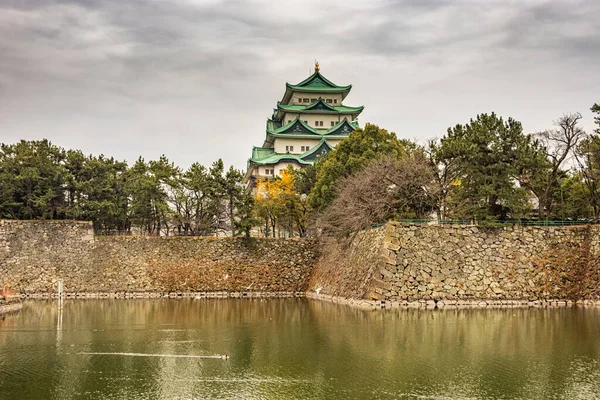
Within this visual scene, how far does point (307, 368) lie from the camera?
15438mm

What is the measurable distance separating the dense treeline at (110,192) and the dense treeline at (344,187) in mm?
65

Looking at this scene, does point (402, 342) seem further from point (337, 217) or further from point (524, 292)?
point (337, 217)

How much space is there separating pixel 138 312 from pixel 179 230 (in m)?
14.2

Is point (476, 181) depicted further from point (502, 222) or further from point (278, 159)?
point (278, 159)

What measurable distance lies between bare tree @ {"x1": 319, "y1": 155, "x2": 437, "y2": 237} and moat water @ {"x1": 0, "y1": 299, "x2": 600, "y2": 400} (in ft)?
19.9

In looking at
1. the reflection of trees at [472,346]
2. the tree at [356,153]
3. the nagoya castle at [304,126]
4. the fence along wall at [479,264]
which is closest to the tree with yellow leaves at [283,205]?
the tree at [356,153]

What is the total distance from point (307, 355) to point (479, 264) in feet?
42.0

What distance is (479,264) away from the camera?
27.5 metres

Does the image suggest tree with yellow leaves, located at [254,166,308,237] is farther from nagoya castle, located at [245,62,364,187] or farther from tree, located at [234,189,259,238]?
nagoya castle, located at [245,62,364,187]

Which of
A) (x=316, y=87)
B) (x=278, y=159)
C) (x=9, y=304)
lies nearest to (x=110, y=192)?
(x=9, y=304)

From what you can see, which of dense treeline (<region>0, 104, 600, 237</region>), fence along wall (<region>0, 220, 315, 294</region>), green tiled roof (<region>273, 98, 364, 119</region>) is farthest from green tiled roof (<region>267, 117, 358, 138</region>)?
fence along wall (<region>0, 220, 315, 294</region>)

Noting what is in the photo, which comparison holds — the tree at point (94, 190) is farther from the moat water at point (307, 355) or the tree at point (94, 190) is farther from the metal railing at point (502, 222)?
the metal railing at point (502, 222)

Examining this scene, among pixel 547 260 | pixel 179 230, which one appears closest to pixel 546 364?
pixel 547 260

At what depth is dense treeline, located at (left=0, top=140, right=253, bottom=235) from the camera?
37750 mm
